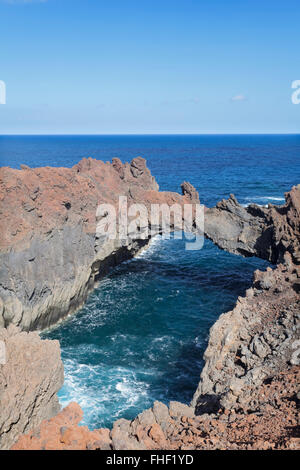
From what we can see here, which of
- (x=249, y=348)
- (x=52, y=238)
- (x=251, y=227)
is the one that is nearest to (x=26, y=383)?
(x=249, y=348)

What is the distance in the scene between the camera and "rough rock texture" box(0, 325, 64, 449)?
16.6 metres

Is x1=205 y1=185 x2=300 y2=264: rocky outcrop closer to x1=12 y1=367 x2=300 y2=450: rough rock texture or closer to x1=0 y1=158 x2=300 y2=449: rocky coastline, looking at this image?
x1=0 y1=158 x2=300 y2=449: rocky coastline

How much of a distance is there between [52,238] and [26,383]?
56.4 feet

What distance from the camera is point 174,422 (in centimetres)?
1581

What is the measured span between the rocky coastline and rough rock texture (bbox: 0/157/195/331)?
0.09 m

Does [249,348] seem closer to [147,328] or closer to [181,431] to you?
[181,431]

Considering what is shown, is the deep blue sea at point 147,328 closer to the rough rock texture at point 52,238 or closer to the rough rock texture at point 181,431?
the rough rock texture at point 52,238

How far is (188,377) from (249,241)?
1605cm

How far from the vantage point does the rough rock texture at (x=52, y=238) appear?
30.0 meters

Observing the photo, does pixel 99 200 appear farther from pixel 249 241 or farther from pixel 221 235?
pixel 249 241

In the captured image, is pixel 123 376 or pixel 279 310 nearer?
pixel 279 310

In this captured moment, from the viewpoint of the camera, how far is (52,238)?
3319 centimetres
